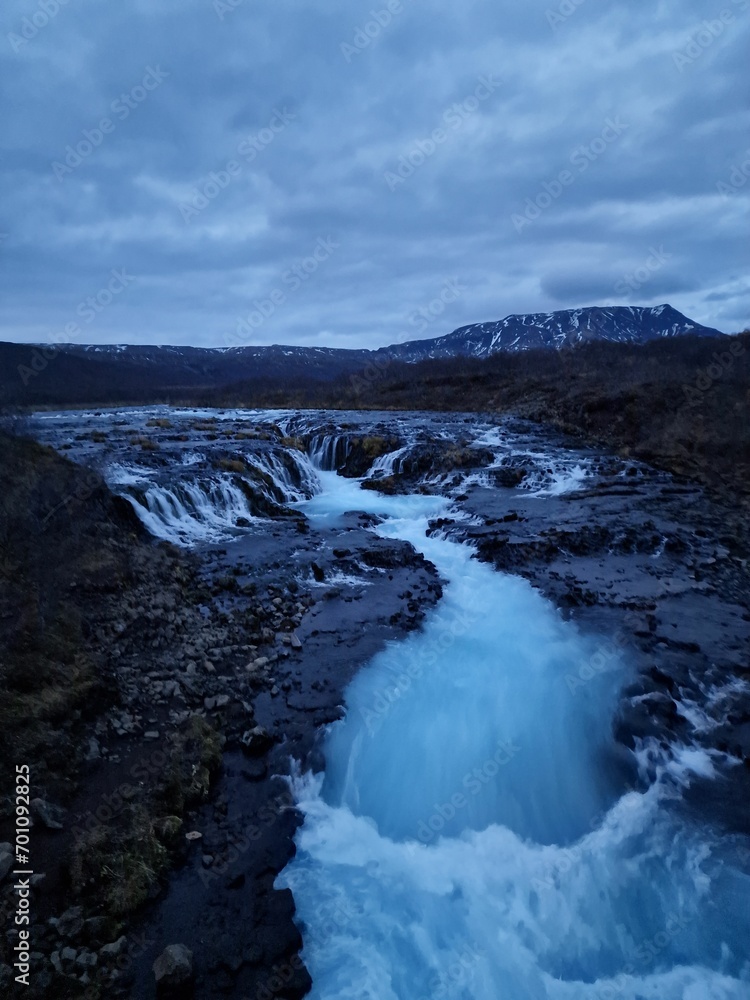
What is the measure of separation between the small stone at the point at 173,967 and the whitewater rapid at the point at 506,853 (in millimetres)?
1088

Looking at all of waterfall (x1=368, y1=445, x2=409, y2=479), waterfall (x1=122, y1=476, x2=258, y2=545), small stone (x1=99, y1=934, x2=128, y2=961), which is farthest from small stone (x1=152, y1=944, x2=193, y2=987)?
waterfall (x1=368, y1=445, x2=409, y2=479)

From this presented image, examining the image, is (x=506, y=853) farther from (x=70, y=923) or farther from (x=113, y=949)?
(x=70, y=923)

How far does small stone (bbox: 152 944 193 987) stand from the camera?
4.21m

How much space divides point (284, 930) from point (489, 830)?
8.55ft

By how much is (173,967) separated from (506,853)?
3547mm

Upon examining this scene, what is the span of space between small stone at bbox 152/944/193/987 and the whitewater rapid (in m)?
1.09

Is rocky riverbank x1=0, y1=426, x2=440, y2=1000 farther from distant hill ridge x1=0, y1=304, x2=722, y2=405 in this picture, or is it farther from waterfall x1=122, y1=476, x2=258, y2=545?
distant hill ridge x1=0, y1=304, x2=722, y2=405

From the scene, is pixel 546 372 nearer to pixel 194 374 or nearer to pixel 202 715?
pixel 202 715

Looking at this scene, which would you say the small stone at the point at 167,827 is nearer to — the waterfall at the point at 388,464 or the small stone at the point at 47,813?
the small stone at the point at 47,813

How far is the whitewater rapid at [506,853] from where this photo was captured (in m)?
4.88

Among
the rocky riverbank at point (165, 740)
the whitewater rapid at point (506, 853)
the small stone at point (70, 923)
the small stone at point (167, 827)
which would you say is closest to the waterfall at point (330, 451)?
the rocky riverbank at point (165, 740)

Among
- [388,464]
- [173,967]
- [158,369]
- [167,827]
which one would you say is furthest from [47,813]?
[158,369]

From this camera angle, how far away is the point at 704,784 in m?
6.51

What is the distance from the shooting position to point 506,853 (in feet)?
19.7
